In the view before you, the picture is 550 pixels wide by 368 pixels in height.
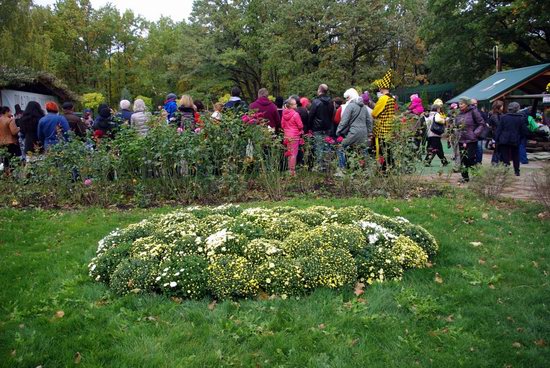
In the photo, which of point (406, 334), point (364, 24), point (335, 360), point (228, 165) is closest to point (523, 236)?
point (406, 334)

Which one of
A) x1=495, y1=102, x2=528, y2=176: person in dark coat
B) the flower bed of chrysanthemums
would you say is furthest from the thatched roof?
x1=495, y1=102, x2=528, y2=176: person in dark coat

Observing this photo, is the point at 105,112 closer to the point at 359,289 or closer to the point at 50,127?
the point at 50,127

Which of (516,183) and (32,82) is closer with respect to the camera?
(516,183)

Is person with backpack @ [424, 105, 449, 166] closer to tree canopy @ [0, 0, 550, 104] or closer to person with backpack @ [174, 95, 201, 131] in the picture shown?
person with backpack @ [174, 95, 201, 131]

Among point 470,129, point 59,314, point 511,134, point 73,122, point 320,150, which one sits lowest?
point 59,314

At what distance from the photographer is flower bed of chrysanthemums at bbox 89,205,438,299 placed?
14.7 feet

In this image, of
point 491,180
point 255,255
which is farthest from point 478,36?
point 255,255

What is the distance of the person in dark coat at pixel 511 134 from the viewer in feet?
36.5

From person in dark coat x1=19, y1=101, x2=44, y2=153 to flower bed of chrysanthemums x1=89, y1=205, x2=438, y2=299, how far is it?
21.2ft

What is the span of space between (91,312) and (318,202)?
444 cm

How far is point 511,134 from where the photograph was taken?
11.1m

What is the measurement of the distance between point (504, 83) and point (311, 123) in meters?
11.5

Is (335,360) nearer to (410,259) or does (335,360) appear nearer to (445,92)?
(410,259)

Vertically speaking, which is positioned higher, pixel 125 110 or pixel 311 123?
pixel 125 110
